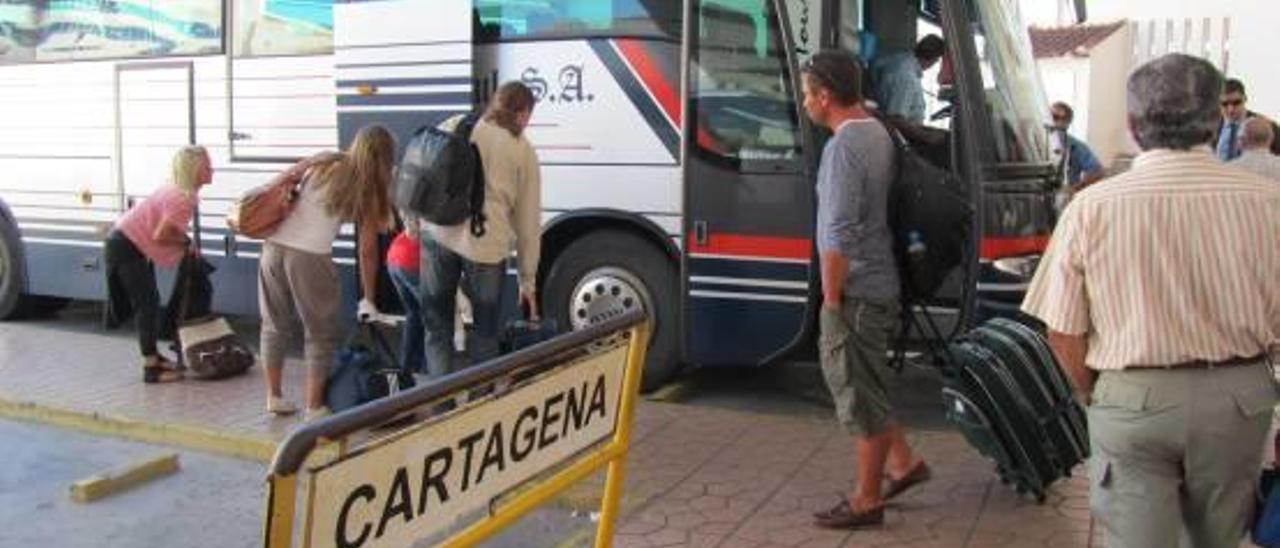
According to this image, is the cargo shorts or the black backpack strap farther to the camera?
the black backpack strap

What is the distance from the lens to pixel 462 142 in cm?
559

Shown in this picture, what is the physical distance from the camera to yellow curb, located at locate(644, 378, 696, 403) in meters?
6.98

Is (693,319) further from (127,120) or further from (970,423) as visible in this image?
(127,120)

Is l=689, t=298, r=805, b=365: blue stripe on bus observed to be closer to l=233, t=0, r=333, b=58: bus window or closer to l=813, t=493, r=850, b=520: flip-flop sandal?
l=813, t=493, r=850, b=520: flip-flop sandal

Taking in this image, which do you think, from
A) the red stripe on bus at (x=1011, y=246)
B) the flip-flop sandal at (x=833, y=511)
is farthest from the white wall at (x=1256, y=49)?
the flip-flop sandal at (x=833, y=511)

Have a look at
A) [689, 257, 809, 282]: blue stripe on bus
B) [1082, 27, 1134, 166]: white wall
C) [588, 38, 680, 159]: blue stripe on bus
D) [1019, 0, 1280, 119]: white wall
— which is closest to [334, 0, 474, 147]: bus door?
[588, 38, 680, 159]: blue stripe on bus

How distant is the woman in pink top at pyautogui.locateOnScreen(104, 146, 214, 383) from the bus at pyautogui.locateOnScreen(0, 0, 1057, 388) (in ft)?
2.42

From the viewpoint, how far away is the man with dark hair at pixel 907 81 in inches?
250

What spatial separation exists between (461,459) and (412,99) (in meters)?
4.93

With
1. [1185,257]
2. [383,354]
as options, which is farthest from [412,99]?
[1185,257]

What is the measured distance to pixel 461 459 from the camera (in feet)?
8.34

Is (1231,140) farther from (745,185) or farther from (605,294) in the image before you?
(605,294)

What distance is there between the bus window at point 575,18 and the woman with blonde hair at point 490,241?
1036 mm

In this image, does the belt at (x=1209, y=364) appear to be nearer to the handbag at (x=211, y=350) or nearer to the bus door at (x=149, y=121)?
the handbag at (x=211, y=350)
